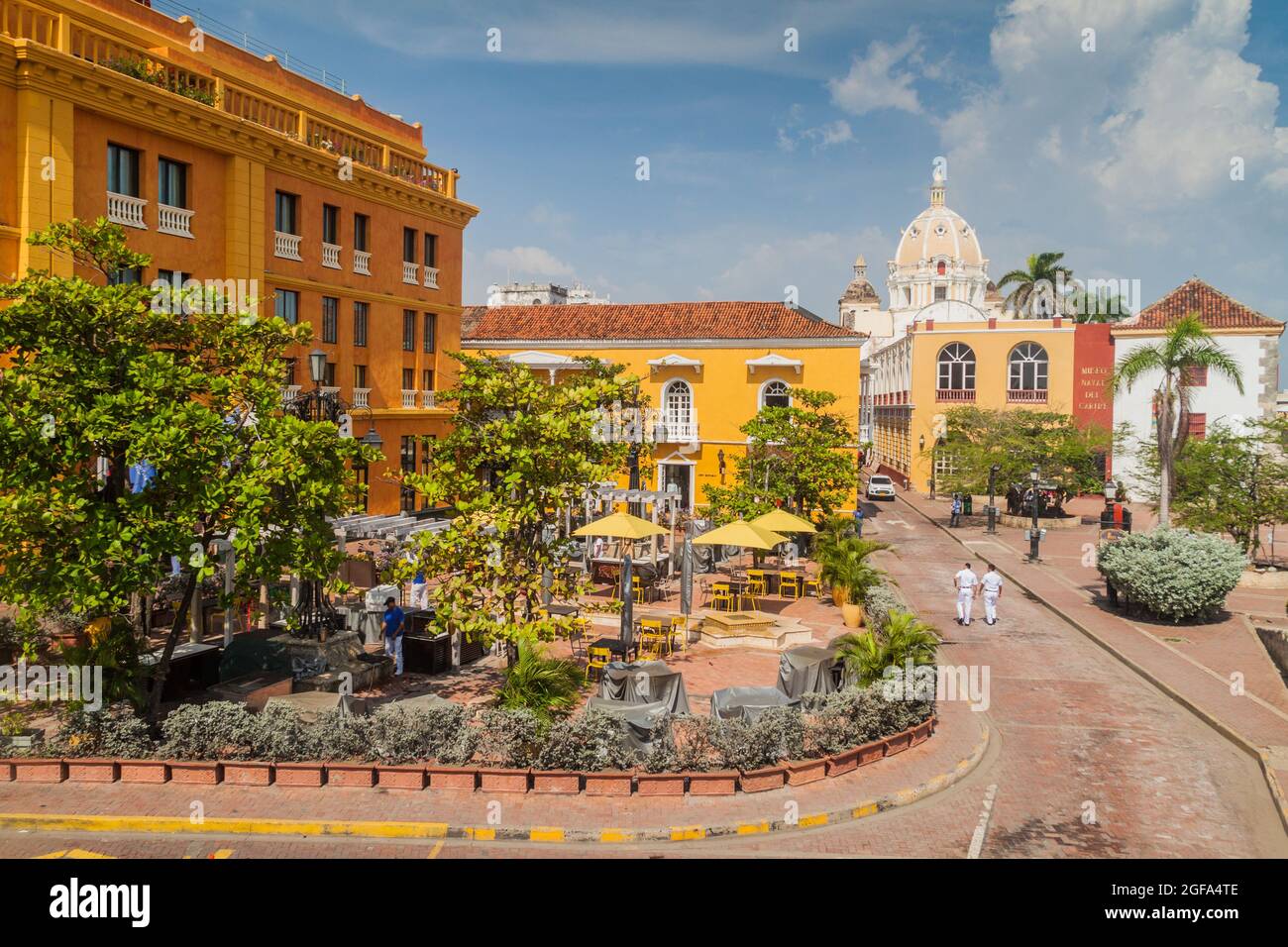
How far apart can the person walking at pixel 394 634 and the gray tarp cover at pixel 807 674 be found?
5.90 m

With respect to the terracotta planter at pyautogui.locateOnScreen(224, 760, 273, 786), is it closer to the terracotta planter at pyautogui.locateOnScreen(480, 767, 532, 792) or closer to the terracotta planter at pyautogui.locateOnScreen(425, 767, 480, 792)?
the terracotta planter at pyautogui.locateOnScreen(425, 767, 480, 792)

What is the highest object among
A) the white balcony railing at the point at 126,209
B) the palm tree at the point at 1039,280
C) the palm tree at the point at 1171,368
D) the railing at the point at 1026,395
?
the palm tree at the point at 1039,280

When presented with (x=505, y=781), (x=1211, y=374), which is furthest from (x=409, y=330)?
(x=1211, y=374)

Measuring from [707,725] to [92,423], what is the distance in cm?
766

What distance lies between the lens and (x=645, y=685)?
1268 centimetres

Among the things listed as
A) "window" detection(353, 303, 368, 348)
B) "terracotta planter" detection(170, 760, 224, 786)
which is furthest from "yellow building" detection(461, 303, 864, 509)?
"terracotta planter" detection(170, 760, 224, 786)

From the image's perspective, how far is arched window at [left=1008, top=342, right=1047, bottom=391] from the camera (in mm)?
51853

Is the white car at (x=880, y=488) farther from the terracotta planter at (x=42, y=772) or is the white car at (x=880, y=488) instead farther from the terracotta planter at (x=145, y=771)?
the terracotta planter at (x=42, y=772)

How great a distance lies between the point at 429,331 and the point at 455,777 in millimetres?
24515

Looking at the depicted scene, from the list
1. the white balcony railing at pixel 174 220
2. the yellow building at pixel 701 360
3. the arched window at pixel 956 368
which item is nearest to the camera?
the white balcony railing at pixel 174 220

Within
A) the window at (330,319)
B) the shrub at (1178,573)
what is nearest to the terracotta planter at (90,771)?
the shrub at (1178,573)

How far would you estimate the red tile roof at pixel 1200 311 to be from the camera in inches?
1861

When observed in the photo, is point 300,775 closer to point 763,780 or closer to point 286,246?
point 763,780
